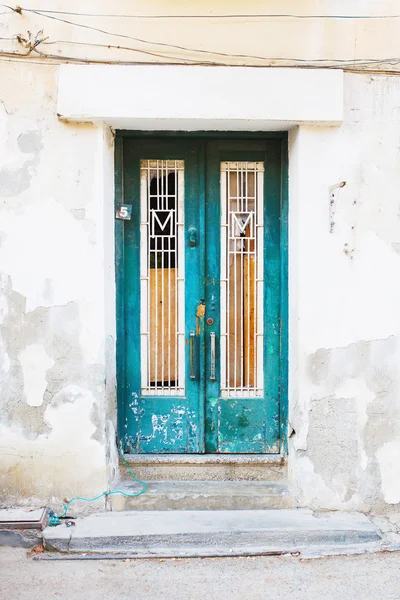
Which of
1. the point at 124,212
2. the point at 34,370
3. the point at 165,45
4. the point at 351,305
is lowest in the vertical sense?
the point at 34,370

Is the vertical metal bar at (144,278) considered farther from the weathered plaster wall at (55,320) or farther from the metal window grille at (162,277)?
the weathered plaster wall at (55,320)

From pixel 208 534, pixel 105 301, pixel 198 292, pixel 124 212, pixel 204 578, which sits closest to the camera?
pixel 204 578

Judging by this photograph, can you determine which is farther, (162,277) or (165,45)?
(162,277)

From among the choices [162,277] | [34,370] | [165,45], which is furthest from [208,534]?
[165,45]

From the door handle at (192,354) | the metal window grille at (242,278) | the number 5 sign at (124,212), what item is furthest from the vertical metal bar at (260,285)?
the number 5 sign at (124,212)

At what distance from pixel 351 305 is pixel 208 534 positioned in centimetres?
191

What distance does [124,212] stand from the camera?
4.47 meters

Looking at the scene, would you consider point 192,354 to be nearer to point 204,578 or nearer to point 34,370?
point 34,370

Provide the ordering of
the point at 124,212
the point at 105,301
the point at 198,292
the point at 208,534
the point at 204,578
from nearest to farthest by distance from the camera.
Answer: the point at 204,578 < the point at 208,534 < the point at 105,301 < the point at 124,212 < the point at 198,292

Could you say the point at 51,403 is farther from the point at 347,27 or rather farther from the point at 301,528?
the point at 347,27

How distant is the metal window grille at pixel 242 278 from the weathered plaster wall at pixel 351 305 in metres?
0.42

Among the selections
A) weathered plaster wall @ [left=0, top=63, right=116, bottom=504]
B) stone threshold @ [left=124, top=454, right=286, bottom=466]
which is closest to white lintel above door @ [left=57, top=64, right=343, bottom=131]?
weathered plaster wall @ [left=0, top=63, right=116, bottom=504]

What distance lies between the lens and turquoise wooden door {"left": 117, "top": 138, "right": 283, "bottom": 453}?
15.0 ft

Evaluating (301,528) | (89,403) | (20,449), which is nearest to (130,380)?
(89,403)
